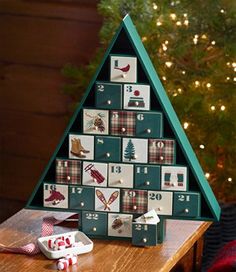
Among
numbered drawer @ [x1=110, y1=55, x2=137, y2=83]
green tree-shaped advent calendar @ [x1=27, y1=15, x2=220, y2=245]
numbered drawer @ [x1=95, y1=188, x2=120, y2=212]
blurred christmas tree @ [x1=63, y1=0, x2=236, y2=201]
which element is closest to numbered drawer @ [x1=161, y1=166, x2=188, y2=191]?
green tree-shaped advent calendar @ [x1=27, y1=15, x2=220, y2=245]

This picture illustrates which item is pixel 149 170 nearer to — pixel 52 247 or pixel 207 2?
pixel 52 247

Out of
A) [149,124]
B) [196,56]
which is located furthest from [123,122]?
[196,56]

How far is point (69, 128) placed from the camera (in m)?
1.88

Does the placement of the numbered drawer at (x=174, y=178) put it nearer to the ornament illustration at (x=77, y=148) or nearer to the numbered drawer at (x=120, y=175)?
the numbered drawer at (x=120, y=175)

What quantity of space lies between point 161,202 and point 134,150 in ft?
0.43

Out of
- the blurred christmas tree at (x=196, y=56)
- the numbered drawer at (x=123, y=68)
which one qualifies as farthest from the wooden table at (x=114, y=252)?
the blurred christmas tree at (x=196, y=56)

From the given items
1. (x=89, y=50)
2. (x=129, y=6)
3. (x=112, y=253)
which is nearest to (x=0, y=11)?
(x=89, y=50)

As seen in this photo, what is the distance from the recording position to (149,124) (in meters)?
1.85

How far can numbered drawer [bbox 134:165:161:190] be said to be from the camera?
1867 mm

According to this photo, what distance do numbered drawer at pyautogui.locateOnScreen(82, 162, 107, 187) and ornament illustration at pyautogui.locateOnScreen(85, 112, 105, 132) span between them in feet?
0.26

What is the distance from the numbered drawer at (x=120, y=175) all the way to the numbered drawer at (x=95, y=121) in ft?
0.27

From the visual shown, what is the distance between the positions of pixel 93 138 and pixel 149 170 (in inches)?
5.7

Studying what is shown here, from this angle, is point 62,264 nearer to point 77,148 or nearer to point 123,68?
point 77,148

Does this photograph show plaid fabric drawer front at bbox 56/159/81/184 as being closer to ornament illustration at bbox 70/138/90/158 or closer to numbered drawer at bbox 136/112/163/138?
ornament illustration at bbox 70/138/90/158
